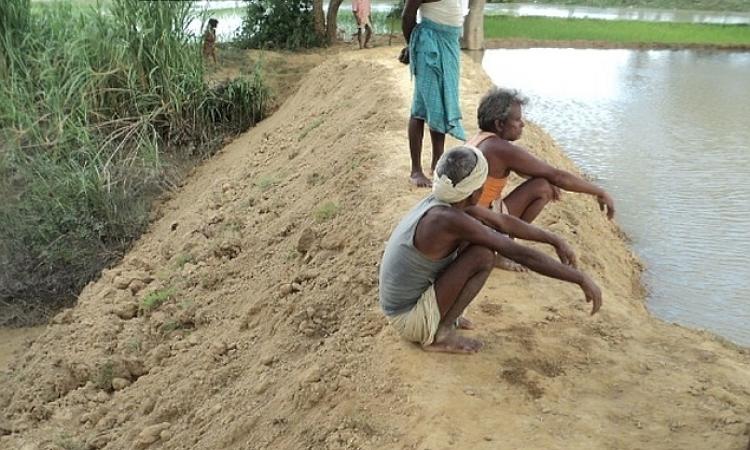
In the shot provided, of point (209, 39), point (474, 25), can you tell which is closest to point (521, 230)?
point (209, 39)

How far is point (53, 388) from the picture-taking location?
18.5 ft

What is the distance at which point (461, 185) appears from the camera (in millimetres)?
3223

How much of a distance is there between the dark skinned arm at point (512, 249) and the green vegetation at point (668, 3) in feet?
78.6

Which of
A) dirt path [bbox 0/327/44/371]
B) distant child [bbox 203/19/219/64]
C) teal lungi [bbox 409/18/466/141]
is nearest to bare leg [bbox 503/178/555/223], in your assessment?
teal lungi [bbox 409/18/466/141]

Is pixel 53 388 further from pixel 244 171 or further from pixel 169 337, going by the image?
pixel 244 171

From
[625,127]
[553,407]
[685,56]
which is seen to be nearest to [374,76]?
[625,127]

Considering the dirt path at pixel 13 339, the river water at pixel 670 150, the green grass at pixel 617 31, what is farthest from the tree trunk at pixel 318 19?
the dirt path at pixel 13 339

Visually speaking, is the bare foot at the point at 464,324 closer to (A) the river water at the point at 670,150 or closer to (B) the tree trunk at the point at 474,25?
(A) the river water at the point at 670,150

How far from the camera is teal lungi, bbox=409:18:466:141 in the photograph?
16.5 ft

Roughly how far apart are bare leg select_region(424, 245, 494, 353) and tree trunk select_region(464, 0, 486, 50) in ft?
40.0

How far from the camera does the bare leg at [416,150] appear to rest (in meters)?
5.23

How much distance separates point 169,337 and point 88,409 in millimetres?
750

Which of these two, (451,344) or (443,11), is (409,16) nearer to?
(443,11)

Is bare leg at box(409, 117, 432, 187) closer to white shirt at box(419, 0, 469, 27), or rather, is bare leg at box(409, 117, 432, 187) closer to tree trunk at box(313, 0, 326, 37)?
white shirt at box(419, 0, 469, 27)
